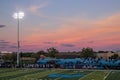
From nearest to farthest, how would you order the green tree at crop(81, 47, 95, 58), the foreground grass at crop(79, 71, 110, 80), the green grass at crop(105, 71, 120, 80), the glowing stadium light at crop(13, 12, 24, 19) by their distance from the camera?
the foreground grass at crop(79, 71, 110, 80) < the green grass at crop(105, 71, 120, 80) < the glowing stadium light at crop(13, 12, 24, 19) < the green tree at crop(81, 47, 95, 58)

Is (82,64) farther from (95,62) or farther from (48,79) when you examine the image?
(48,79)

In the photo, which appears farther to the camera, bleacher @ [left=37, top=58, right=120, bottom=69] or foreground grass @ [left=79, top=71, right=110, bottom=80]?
bleacher @ [left=37, top=58, right=120, bottom=69]

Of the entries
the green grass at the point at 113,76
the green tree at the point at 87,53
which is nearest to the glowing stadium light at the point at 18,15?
the green grass at the point at 113,76

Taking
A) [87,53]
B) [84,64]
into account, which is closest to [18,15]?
[84,64]

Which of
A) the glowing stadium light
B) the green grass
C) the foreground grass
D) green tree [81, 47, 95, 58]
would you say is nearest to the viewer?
the foreground grass

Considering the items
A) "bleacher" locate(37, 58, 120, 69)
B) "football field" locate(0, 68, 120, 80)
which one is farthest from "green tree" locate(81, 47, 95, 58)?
"football field" locate(0, 68, 120, 80)

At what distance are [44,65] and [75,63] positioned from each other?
5.68 m

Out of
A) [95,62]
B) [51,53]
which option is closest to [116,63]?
[95,62]

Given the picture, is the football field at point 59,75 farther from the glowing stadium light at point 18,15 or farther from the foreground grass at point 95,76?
the glowing stadium light at point 18,15

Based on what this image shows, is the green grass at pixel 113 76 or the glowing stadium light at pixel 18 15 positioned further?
the glowing stadium light at pixel 18 15

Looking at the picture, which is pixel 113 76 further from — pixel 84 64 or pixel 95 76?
pixel 84 64

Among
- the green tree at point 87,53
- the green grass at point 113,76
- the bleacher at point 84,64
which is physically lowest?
the green grass at point 113,76

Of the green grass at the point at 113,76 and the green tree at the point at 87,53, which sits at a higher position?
the green tree at the point at 87,53

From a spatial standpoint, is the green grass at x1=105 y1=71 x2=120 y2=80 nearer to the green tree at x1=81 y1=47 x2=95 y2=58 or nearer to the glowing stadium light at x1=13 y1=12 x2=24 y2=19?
the glowing stadium light at x1=13 y1=12 x2=24 y2=19
